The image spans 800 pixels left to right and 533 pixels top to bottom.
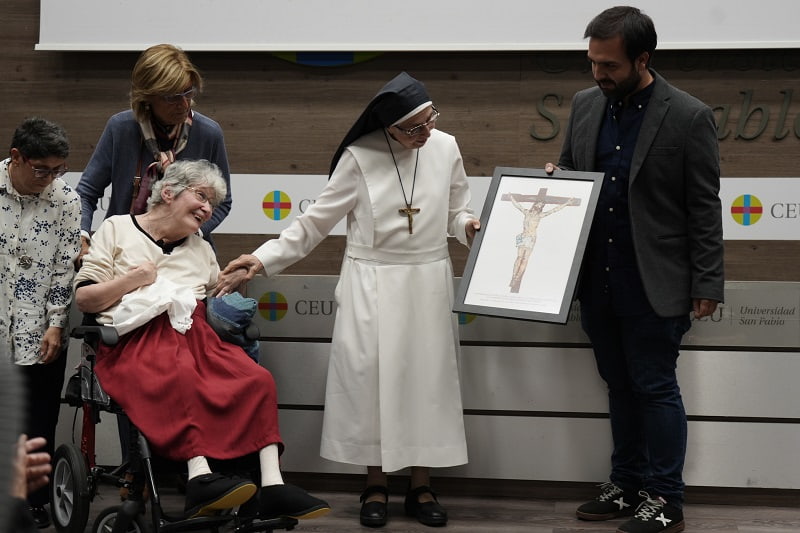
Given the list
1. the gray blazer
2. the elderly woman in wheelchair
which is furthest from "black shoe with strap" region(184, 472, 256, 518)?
the gray blazer

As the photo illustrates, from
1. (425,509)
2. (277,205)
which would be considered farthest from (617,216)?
(277,205)

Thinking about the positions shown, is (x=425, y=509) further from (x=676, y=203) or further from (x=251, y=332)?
(x=676, y=203)

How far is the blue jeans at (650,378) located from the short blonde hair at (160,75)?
4.85 feet

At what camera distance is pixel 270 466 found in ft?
9.56

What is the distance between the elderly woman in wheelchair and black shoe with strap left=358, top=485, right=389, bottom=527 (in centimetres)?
52

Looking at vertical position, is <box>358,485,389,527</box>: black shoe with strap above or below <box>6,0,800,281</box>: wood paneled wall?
below

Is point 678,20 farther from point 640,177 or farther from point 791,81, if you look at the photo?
point 640,177

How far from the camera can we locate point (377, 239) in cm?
339

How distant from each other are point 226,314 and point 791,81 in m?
2.71

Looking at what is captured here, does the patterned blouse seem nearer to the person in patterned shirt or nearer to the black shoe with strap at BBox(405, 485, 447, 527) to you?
the person in patterned shirt

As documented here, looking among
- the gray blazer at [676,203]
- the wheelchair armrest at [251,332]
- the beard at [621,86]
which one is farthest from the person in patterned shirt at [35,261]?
the gray blazer at [676,203]

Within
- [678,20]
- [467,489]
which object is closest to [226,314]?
[467,489]

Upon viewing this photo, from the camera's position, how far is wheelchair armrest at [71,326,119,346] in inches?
113

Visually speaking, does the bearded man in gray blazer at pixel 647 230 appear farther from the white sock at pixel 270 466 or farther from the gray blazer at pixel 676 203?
the white sock at pixel 270 466
